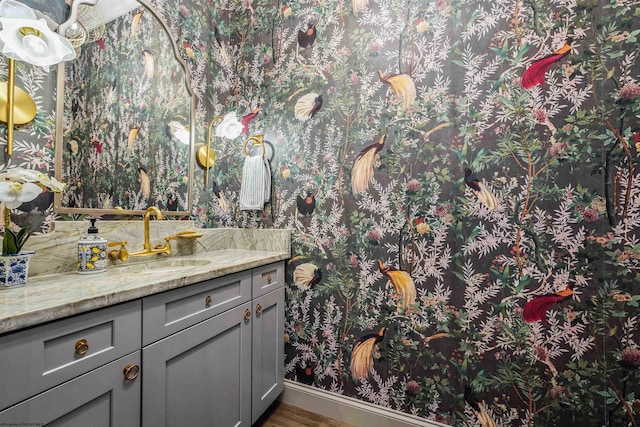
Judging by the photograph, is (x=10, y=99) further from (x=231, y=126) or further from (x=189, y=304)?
(x=231, y=126)

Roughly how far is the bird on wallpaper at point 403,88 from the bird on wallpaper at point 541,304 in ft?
3.60

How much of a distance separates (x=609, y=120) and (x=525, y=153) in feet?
1.02

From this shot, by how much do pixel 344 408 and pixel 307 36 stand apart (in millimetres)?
2209

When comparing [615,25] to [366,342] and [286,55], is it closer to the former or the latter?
[286,55]

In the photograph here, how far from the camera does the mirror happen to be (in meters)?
1.23

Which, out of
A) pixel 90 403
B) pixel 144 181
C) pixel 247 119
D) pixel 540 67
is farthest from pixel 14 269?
pixel 540 67

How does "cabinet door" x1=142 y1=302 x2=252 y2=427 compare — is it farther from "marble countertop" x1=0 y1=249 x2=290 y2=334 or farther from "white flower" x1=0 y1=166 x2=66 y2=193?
"white flower" x1=0 y1=166 x2=66 y2=193

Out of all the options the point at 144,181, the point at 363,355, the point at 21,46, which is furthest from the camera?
the point at 363,355

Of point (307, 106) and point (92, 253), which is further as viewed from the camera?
point (307, 106)

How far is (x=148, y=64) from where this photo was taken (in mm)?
1559

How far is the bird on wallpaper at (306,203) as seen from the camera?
1.80m

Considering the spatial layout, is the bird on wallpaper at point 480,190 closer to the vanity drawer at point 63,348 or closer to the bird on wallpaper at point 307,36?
the bird on wallpaper at point 307,36

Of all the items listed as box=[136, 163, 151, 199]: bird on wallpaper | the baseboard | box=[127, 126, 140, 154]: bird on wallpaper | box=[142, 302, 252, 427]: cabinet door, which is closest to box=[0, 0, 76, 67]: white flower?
box=[127, 126, 140, 154]: bird on wallpaper

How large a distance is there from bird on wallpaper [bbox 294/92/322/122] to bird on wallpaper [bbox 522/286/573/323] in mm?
1479
